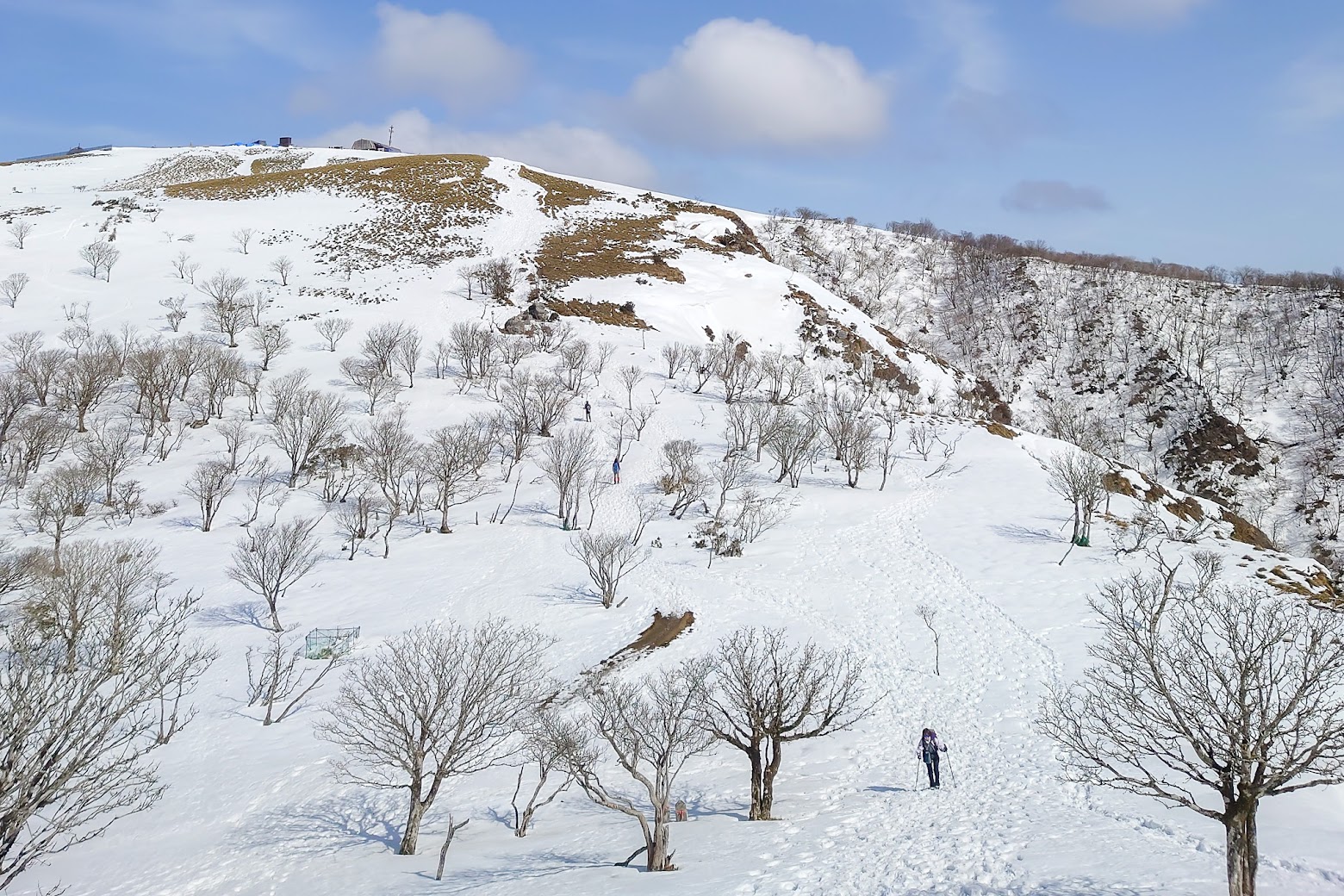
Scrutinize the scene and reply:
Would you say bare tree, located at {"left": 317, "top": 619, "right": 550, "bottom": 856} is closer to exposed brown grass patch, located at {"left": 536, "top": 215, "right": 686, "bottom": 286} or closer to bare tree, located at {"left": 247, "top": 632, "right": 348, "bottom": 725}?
bare tree, located at {"left": 247, "top": 632, "right": 348, "bottom": 725}

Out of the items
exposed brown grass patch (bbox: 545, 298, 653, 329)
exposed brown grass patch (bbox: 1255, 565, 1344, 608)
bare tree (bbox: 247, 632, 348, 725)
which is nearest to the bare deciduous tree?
bare tree (bbox: 247, 632, 348, 725)

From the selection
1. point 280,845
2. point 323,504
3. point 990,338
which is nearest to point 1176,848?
point 280,845

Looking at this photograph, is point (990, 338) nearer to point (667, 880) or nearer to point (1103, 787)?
point (1103, 787)

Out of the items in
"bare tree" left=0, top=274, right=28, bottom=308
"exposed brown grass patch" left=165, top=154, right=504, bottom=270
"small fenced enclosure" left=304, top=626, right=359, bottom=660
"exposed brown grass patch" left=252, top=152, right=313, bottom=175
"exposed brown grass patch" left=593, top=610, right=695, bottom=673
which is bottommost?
"small fenced enclosure" left=304, top=626, right=359, bottom=660

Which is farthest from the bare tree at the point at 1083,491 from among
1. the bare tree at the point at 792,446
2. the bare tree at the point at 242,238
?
the bare tree at the point at 242,238

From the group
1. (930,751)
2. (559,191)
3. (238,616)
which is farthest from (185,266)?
(930,751)

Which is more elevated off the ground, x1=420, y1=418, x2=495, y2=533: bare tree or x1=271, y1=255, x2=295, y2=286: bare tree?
x1=271, y1=255, x2=295, y2=286: bare tree

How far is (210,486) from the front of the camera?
3975cm

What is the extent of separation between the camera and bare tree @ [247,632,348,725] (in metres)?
27.0

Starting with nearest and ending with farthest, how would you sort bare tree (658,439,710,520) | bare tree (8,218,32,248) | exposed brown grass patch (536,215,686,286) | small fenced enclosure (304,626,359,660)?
small fenced enclosure (304,626,359,660)
bare tree (658,439,710,520)
bare tree (8,218,32,248)
exposed brown grass patch (536,215,686,286)

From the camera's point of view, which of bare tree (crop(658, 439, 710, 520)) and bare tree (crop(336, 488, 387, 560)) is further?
bare tree (crop(658, 439, 710, 520))

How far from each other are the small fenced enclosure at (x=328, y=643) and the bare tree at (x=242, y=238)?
2521 inches

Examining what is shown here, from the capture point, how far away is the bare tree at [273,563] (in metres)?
32.5

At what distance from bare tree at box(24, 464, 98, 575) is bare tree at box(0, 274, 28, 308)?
105 ft
